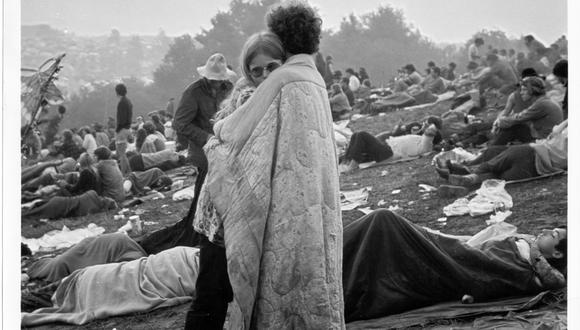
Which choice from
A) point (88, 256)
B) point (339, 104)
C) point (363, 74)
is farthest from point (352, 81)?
point (88, 256)

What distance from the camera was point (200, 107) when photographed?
493 cm

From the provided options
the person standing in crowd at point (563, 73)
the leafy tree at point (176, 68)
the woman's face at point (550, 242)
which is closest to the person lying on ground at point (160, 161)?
the leafy tree at point (176, 68)

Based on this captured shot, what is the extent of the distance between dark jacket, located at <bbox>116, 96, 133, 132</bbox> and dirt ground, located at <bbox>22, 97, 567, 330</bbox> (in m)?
0.77

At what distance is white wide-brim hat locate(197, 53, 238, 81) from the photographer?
4.81 meters

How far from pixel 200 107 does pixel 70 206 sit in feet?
6.40

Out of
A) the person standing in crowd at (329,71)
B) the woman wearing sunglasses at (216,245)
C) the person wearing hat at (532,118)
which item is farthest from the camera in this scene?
the person standing in crowd at (329,71)

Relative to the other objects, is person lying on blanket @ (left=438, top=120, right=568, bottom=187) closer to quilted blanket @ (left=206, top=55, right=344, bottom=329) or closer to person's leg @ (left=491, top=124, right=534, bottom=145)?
person's leg @ (left=491, top=124, right=534, bottom=145)

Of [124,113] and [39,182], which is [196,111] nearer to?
[124,113]

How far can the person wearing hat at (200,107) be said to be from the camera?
16.0 ft

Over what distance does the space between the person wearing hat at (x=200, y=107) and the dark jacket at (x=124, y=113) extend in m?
1.43

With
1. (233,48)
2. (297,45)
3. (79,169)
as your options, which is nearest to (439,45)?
(233,48)

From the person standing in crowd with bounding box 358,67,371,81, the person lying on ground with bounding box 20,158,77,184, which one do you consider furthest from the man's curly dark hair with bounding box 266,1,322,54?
the person standing in crowd with bounding box 358,67,371,81

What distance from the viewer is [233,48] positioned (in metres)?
5.38

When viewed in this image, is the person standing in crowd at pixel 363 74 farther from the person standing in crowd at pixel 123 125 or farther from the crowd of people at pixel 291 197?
the person standing in crowd at pixel 123 125
